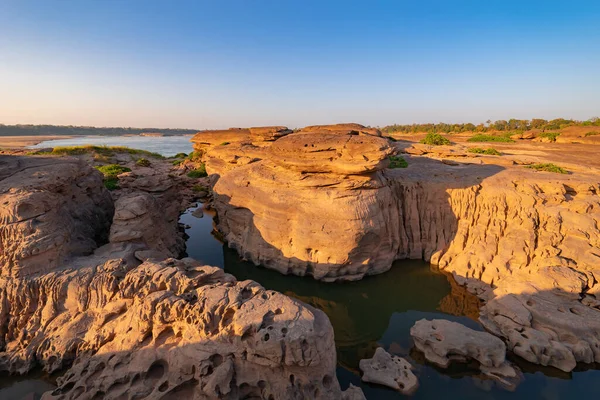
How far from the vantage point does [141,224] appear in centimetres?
1015

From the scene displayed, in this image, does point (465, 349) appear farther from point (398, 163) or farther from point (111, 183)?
point (111, 183)

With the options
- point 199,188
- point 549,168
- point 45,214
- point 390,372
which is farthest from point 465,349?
point 199,188

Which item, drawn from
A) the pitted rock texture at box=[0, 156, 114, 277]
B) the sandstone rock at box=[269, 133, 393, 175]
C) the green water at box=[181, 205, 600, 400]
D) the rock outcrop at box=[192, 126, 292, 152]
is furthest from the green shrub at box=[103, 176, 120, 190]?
the rock outcrop at box=[192, 126, 292, 152]

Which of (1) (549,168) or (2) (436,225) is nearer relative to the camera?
(2) (436,225)

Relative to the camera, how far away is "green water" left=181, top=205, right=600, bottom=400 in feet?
22.8

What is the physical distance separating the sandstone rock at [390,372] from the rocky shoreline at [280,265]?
42mm

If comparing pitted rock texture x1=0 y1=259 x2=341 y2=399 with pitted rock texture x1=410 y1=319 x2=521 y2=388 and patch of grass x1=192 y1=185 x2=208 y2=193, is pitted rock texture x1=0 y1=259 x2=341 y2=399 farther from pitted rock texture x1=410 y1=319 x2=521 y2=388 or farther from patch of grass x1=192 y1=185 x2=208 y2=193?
patch of grass x1=192 y1=185 x2=208 y2=193

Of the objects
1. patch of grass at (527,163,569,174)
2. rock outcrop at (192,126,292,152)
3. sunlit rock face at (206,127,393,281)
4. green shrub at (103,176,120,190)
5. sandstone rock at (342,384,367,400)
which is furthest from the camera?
rock outcrop at (192,126,292,152)

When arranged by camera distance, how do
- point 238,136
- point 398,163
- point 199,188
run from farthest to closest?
point 238,136
point 199,188
point 398,163

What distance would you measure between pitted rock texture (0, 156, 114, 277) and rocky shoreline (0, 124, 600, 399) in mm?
48

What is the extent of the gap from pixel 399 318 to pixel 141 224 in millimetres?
9575

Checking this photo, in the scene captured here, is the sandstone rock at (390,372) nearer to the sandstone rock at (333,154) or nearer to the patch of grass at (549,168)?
the sandstone rock at (333,154)

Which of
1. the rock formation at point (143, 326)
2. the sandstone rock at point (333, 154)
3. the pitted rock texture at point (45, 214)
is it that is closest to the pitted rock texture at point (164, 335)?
the rock formation at point (143, 326)

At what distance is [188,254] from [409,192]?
10.9m
